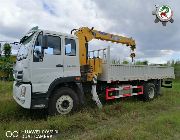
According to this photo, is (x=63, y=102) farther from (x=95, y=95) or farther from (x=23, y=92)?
(x=95, y=95)

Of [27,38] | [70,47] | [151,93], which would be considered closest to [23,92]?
[27,38]

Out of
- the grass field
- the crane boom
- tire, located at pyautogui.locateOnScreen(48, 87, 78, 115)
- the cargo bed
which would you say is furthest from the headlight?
the cargo bed

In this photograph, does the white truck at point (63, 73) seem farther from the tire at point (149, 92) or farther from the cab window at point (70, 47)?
the tire at point (149, 92)

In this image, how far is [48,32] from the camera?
9.48m

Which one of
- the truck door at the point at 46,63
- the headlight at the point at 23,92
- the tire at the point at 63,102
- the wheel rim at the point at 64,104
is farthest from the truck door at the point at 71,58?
the headlight at the point at 23,92

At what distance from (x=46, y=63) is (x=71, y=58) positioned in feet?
3.36

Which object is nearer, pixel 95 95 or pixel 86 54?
pixel 86 54

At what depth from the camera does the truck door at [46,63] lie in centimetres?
909

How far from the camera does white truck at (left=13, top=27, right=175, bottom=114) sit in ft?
29.8

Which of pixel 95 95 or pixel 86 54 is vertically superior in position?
pixel 86 54

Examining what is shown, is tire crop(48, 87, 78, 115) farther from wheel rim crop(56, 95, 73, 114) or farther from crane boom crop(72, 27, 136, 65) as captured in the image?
crane boom crop(72, 27, 136, 65)

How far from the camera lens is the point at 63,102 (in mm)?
9672

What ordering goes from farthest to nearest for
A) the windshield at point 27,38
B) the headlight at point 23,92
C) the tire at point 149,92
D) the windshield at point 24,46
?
the tire at point 149,92, the windshield at point 27,38, the windshield at point 24,46, the headlight at point 23,92

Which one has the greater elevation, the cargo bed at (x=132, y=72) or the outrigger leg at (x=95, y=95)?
the cargo bed at (x=132, y=72)
